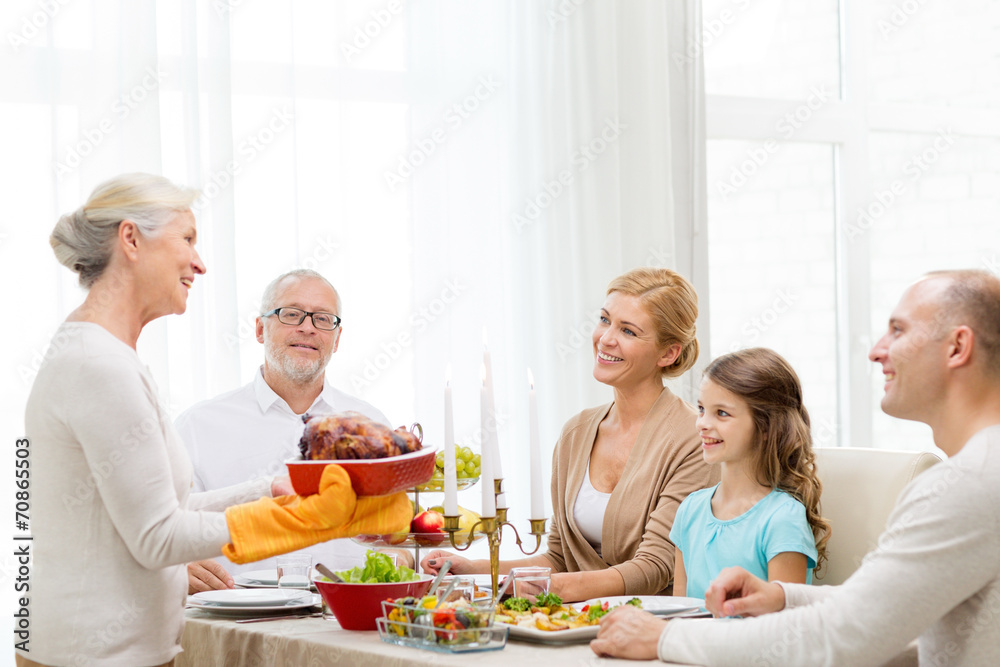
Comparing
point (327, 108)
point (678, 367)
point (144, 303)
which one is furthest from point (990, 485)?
point (327, 108)

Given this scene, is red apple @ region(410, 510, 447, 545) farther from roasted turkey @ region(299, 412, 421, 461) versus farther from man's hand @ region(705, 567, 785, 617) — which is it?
man's hand @ region(705, 567, 785, 617)

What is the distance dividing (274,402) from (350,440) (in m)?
1.21

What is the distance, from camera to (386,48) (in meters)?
3.53

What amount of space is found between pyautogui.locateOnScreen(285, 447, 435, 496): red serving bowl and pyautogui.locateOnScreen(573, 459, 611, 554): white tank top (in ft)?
2.83

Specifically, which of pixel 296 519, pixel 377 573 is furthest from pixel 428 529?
pixel 296 519

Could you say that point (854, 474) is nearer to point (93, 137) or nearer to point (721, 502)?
point (721, 502)

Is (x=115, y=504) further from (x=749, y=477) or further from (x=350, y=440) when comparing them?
(x=749, y=477)

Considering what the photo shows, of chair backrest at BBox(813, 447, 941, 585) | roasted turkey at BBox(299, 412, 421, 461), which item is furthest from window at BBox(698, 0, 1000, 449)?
roasted turkey at BBox(299, 412, 421, 461)

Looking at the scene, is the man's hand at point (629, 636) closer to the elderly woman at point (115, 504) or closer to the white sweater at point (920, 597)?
the white sweater at point (920, 597)

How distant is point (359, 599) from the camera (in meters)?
1.72

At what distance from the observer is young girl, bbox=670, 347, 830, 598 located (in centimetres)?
203

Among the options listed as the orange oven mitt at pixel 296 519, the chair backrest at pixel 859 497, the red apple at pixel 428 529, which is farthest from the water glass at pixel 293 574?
the chair backrest at pixel 859 497

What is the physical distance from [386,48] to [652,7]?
1.09 meters

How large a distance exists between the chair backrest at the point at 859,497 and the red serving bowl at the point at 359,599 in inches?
38.3
